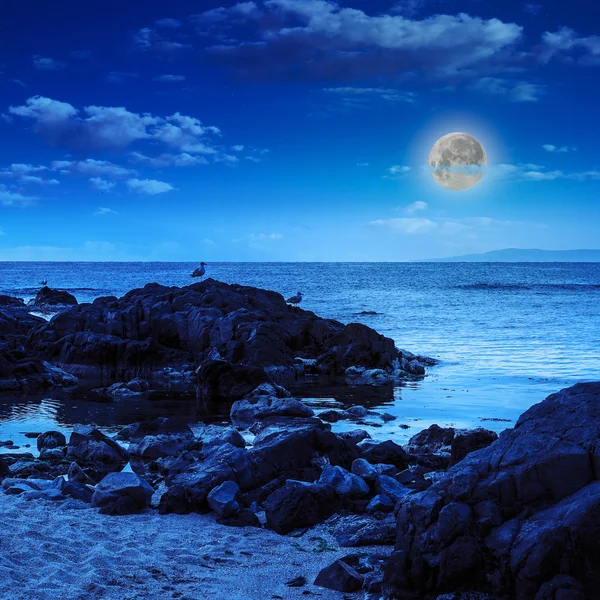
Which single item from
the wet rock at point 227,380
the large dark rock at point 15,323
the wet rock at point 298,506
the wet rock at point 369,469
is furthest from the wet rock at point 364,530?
the large dark rock at point 15,323

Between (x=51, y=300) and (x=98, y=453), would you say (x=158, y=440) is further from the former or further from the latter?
(x=51, y=300)

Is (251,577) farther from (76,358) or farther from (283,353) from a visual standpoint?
(76,358)

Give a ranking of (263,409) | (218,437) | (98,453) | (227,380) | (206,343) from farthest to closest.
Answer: (206,343)
(227,380)
(263,409)
(218,437)
(98,453)

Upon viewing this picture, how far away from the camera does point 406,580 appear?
7594mm

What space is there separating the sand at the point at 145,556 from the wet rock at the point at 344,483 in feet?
3.61

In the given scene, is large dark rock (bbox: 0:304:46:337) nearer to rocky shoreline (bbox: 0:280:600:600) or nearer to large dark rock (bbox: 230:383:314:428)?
rocky shoreline (bbox: 0:280:600:600)

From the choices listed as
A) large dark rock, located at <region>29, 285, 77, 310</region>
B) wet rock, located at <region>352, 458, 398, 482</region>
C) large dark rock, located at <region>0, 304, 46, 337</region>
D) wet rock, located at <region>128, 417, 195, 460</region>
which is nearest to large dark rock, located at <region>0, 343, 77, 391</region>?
large dark rock, located at <region>0, 304, 46, 337</region>

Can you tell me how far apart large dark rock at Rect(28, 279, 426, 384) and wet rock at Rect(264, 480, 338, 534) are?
1261cm

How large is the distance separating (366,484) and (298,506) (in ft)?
5.48

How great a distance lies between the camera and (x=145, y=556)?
9.16 meters

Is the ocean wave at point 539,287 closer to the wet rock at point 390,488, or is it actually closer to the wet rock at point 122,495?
the wet rock at point 390,488

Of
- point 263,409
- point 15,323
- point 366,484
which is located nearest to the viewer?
point 366,484

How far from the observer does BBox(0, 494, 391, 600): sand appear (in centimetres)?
805

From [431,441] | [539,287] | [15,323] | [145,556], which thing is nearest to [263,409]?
[431,441]
